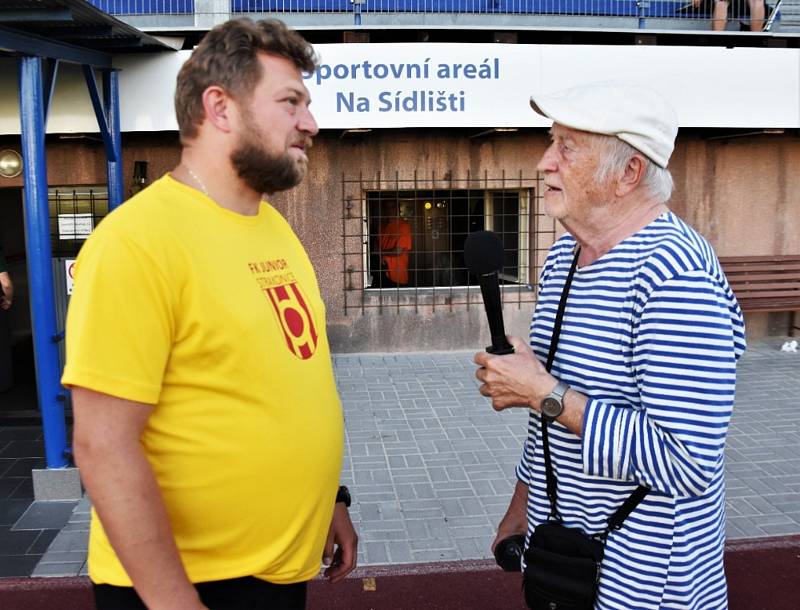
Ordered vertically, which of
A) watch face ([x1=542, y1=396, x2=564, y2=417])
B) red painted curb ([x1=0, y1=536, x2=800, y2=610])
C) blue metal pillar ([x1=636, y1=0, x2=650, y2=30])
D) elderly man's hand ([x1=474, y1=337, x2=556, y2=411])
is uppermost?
blue metal pillar ([x1=636, y1=0, x2=650, y2=30])

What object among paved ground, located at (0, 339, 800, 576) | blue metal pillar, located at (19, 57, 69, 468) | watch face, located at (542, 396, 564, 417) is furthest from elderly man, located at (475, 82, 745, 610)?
blue metal pillar, located at (19, 57, 69, 468)

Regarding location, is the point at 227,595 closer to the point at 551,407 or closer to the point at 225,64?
the point at 551,407

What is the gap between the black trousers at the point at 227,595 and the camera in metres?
1.74

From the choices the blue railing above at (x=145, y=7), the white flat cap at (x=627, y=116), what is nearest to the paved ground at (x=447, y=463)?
the white flat cap at (x=627, y=116)

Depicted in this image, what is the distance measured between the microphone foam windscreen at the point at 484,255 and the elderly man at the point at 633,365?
0.65ft

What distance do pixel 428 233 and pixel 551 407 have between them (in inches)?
303

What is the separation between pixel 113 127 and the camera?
291 inches

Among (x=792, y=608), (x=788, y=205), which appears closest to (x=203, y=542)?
(x=792, y=608)

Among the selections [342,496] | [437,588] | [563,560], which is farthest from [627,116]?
[437,588]

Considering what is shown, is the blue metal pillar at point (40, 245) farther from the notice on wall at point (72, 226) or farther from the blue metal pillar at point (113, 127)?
the notice on wall at point (72, 226)

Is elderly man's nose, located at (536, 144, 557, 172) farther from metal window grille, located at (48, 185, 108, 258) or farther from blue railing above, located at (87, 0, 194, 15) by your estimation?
blue railing above, located at (87, 0, 194, 15)

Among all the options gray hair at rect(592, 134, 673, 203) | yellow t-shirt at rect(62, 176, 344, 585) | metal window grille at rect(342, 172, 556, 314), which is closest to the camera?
yellow t-shirt at rect(62, 176, 344, 585)

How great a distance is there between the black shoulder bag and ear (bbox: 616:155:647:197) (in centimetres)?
30

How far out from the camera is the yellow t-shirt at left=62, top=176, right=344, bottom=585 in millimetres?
1511
